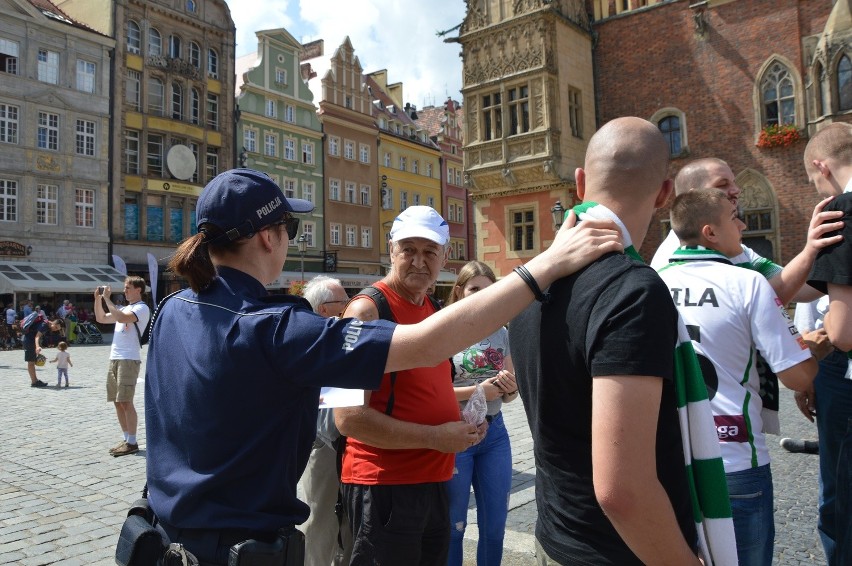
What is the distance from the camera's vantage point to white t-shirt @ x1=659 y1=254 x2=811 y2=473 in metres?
2.43

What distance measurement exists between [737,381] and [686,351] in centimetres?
104

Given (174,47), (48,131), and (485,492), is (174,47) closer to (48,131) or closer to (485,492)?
(48,131)

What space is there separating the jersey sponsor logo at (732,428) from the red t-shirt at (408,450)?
107 centimetres

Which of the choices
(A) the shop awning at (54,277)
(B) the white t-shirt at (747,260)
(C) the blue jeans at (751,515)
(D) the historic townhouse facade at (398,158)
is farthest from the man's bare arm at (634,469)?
(D) the historic townhouse facade at (398,158)

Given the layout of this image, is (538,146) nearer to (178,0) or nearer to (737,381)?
(737,381)

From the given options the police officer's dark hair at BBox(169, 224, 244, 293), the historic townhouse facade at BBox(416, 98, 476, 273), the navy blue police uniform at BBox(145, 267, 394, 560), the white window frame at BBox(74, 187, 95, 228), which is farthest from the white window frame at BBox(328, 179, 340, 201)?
the navy blue police uniform at BBox(145, 267, 394, 560)

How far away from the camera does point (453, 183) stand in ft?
179

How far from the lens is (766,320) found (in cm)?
245

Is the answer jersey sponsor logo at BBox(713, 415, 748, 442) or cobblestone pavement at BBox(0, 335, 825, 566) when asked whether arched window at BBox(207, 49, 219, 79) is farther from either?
jersey sponsor logo at BBox(713, 415, 748, 442)

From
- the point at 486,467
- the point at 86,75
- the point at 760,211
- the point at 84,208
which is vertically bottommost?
the point at 486,467

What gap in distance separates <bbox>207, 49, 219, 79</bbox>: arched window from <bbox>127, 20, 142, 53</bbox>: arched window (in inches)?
151

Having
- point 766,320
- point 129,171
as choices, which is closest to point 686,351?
point 766,320

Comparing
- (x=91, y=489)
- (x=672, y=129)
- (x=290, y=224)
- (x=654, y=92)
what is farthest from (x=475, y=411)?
(x=654, y=92)

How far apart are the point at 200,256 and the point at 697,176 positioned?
2.52m
